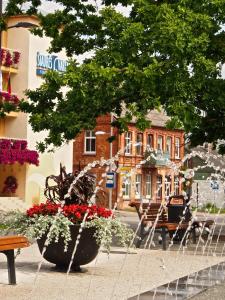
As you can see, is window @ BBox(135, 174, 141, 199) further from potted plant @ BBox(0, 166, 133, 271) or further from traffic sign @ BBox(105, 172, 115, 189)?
potted plant @ BBox(0, 166, 133, 271)

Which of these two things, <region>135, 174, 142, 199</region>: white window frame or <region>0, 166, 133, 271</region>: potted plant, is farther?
<region>135, 174, 142, 199</region>: white window frame

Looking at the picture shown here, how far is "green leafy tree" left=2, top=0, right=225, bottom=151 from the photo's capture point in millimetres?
17297

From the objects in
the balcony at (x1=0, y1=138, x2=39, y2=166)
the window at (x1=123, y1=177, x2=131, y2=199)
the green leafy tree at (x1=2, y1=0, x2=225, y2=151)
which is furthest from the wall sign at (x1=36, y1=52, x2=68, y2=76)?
the green leafy tree at (x1=2, y1=0, x2=225, y2=151)

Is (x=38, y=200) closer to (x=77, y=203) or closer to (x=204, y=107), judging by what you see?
(x=204, y=107)

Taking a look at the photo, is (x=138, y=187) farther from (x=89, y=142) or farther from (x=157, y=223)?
(x=157, y=223)

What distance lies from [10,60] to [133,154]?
57.1 ft

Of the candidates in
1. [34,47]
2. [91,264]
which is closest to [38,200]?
[34,47]

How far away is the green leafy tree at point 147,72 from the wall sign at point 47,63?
2676 cm

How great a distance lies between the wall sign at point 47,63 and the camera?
1826 inches

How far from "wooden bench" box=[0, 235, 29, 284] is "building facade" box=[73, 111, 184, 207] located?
44.2 metres

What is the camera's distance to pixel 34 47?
151ft

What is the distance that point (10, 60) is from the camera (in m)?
45.0

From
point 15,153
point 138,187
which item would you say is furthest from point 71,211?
point 138,187

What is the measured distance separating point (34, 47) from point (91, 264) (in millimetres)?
34048
